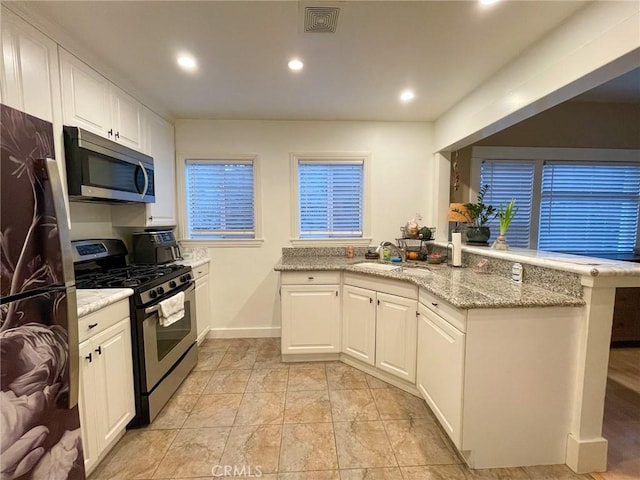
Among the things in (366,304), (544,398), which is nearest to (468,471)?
(544,398)

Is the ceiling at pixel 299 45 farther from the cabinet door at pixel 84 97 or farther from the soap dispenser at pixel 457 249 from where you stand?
the soap dispenser at pixel 457 249

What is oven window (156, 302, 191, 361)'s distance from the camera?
2059mm

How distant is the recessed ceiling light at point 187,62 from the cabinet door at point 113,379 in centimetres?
179

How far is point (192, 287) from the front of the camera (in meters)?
2.64

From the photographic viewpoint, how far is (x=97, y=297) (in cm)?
160

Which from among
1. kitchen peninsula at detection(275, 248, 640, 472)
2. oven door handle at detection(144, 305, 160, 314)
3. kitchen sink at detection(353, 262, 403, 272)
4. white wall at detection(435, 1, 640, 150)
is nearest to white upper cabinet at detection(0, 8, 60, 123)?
oven door handle at detection(144, 305, 160, 314)

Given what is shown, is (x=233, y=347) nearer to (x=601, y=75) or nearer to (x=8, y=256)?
(x=8, y=256)

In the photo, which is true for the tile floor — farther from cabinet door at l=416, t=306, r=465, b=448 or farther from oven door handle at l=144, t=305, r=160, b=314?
oven door handle at l=144, t=305, r=160, b=314

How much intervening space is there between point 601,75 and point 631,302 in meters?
2.71

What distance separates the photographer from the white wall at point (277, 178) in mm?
3256

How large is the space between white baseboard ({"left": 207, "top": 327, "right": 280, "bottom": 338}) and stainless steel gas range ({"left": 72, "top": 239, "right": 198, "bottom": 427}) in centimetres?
68

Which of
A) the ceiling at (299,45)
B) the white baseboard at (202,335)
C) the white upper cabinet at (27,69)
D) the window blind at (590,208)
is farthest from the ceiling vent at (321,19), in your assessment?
the window blind at (590,208)

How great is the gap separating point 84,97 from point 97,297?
1333 mm

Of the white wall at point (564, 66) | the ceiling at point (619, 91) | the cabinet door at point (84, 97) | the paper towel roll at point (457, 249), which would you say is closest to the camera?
the white wall at point (564, 66)
